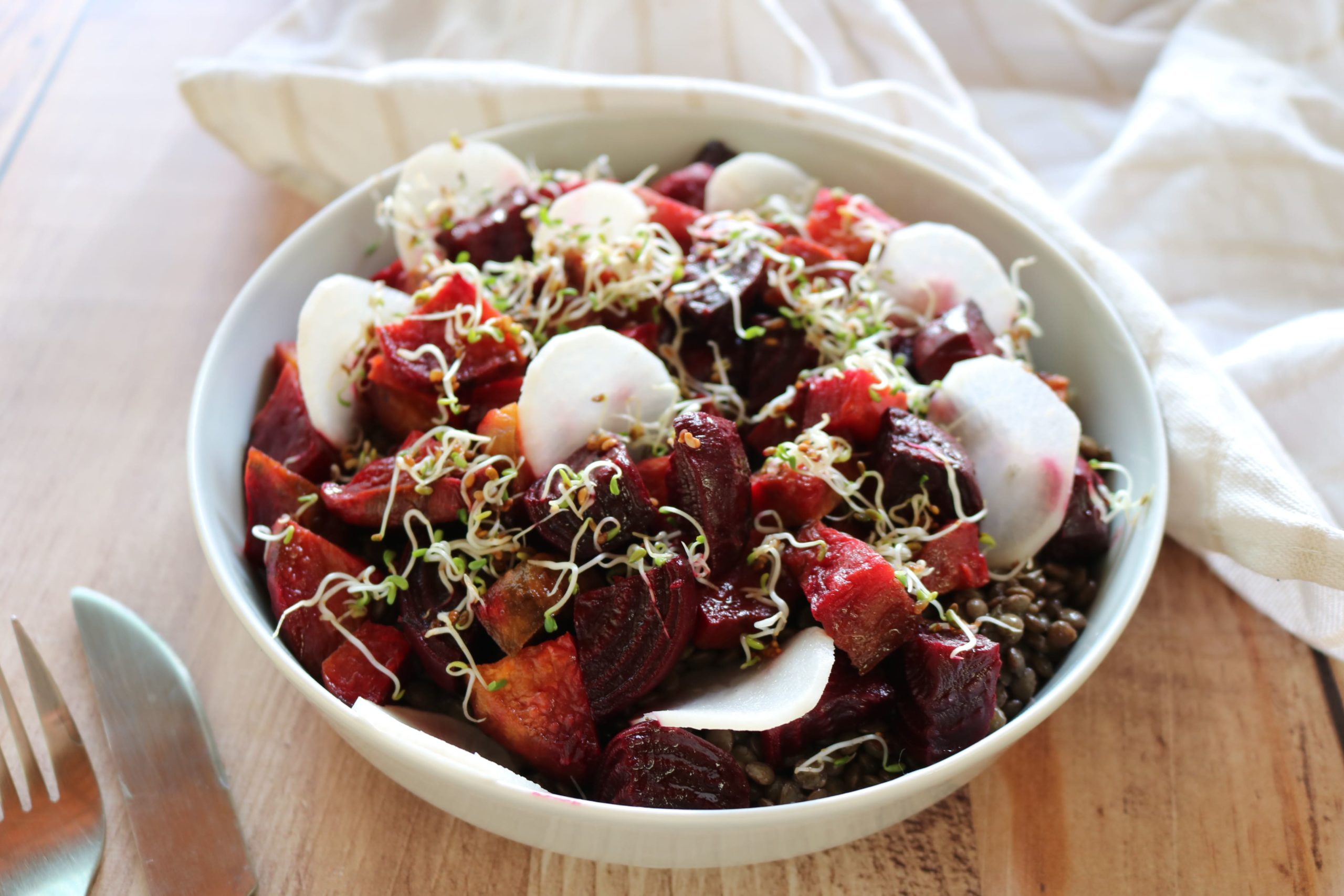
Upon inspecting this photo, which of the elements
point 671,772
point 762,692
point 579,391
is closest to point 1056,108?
point 579,391

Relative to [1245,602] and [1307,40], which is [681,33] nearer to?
[1307,40]

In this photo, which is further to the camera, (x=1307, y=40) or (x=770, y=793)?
(x=1307, y=40)

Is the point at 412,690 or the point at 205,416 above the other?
the point at 205,416

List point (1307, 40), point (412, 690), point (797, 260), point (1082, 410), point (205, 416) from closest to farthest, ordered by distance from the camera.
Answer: point (412, 690) → point (205, 416) → point (797, 260) → point (1082, 410) → point (1307, 40)

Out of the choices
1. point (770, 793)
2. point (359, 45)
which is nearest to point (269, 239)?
point (359, 45)

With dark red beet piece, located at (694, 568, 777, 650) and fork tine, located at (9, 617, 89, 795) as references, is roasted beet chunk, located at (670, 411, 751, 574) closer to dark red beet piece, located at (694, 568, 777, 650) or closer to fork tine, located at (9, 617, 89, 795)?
dark red beet piece, located at (694, 568, 777, 650)

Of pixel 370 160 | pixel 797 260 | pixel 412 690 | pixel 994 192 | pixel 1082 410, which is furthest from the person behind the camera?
pixel 370 160

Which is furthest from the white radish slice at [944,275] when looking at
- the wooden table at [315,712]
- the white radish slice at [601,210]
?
the wooden table at [315,712]
